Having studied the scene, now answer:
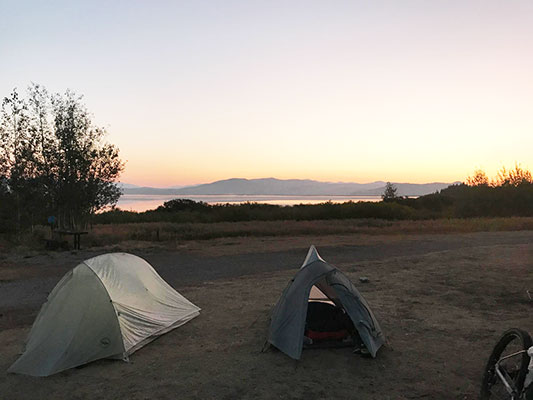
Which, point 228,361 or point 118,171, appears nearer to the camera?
point 228,361

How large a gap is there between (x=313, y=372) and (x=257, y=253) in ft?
41.0

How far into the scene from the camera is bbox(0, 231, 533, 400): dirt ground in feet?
18.3

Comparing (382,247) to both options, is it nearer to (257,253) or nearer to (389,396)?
(257,253)

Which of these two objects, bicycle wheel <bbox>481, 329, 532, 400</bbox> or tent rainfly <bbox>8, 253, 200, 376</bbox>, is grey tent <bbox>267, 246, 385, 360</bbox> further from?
tent rainfly <bbox>8, 253, 200, 376</bbox>

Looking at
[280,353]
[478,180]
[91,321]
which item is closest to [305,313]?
[280,353]

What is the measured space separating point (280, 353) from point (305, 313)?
78 cm

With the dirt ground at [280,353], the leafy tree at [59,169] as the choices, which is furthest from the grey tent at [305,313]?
the leafy tree at [59,169]

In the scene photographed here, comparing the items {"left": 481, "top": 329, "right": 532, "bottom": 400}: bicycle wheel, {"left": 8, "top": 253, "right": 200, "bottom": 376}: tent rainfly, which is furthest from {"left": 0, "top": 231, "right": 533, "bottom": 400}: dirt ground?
{"left": 481, "top": 329, "right": 532, "bottom": 400}: bicycle wheel

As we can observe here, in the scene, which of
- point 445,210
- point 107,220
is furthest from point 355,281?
point 445,210

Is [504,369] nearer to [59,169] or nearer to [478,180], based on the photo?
[59,169]

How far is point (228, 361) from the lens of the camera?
650 cm

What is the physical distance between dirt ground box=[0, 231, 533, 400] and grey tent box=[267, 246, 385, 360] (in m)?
0.23

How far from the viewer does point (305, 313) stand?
667cm

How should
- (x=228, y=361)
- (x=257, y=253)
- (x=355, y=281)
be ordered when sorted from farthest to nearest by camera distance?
(x=257, y=253) < (x=355, y=281) < (x=228, y=361)
